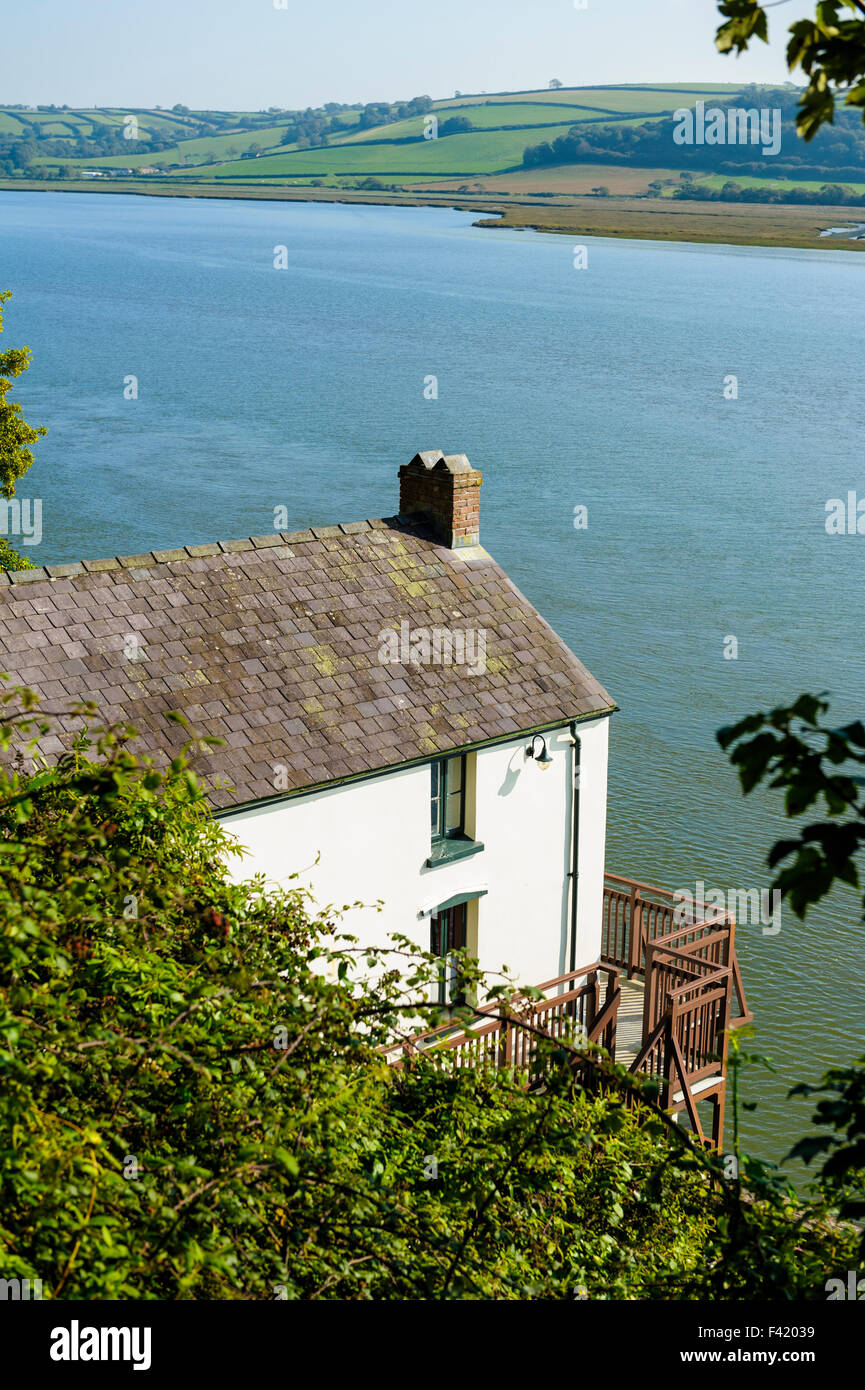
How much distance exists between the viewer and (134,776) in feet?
39.7

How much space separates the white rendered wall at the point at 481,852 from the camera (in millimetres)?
15883

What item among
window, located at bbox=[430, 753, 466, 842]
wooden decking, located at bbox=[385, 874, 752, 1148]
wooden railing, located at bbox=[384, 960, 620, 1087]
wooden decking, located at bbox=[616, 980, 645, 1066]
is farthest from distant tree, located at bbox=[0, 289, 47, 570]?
wooden railing, located at bbox=[384, 960, 620, 1087]

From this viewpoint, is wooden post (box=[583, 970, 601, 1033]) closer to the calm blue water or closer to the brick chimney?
the calm blue water

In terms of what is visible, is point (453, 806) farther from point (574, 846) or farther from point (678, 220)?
point (678, 220)

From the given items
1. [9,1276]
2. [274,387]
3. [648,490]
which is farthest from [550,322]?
[9,1276]

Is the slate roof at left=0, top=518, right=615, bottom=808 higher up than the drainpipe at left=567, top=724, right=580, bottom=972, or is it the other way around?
the slate roof at left=0, top=518, right=615, bottom=808

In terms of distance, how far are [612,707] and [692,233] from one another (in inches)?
5331

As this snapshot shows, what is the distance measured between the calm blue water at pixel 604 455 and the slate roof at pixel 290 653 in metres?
8.43

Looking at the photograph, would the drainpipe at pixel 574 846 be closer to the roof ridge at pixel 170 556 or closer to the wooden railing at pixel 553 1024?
the wooden railing at pixel 553 1024

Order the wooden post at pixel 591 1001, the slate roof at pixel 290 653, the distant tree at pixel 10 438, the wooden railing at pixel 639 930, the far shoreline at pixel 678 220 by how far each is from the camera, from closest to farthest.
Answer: the slate roof at pixel 290 653 < the wooden post at pixel 591 1001 < the wooden railing at pixel 639 930 < the distant tree at pixel 10 438 < the far shoreline at pixel 678 220

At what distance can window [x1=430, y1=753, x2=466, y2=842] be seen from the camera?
689 inches

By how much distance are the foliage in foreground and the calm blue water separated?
40.9 ft

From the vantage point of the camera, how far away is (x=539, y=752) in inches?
713

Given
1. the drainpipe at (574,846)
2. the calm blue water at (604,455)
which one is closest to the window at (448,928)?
the drainpipe at (574,846)
